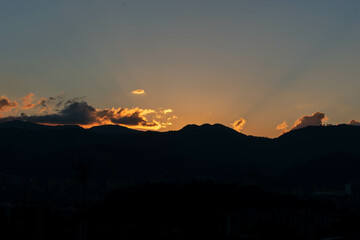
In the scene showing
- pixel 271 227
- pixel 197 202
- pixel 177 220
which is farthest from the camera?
pixel 197 202

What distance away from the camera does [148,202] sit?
18338 cm

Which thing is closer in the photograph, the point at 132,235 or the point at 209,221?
the point at 132,235

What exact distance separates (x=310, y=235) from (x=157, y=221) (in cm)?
4596

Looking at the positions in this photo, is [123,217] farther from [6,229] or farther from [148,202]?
[6,229]

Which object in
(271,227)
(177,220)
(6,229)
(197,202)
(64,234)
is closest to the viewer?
(6,229)

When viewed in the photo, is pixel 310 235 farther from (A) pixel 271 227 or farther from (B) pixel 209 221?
(B) pixel 209 221

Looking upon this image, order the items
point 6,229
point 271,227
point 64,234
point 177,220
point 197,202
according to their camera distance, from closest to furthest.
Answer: point 6,229
point 64,234
point 271,227
point 177,220
point 197,202

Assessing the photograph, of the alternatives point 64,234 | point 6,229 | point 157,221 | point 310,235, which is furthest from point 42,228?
point 310,235

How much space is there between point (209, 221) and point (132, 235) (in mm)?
38444

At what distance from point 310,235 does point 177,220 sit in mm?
40338

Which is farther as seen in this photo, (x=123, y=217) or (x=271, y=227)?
(x=123, y=217)

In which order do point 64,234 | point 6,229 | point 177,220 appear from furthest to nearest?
point 177,220, point 64,234, point 6,229

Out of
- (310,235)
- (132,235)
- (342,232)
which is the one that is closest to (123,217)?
(132,235)

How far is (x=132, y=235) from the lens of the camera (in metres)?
126
